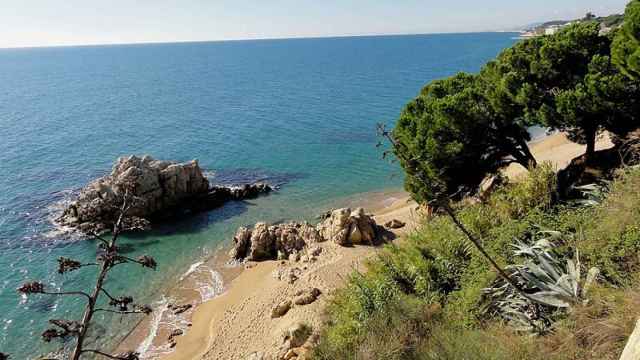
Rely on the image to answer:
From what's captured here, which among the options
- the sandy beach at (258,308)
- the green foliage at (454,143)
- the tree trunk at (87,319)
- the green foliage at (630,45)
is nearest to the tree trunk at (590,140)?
the sandy beach at (258,308)

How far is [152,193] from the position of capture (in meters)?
32.2

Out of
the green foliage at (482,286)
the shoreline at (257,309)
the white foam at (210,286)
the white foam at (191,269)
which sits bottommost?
the white foam at (210,286)

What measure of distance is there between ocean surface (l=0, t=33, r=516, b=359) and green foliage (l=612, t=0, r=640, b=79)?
34.4 ft

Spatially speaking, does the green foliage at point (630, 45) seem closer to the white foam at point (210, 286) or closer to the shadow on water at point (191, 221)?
the white foam at point (210, 286)

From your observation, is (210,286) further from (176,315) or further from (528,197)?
(528,197)

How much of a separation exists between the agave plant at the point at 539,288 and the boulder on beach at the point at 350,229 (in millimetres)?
14434

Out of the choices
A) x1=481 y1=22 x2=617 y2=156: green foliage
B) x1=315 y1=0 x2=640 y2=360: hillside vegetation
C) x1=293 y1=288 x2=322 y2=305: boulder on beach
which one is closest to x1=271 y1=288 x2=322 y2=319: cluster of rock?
x1=293 y1=288 x2=322 y2=305: boulder on beach

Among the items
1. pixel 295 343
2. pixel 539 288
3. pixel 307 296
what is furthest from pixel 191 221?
pixel 539 288

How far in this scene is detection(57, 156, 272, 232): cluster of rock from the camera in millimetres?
30938

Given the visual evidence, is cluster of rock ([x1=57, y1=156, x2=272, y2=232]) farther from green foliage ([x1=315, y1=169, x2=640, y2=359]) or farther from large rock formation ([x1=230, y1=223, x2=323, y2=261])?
green foliage ([x1=315, y1=169, x2=640, y2=359])

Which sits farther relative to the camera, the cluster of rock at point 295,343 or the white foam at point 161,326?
the white foam at point 161,326

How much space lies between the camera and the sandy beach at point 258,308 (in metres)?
17.7

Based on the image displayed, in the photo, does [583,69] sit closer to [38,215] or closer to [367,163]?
[367,163]

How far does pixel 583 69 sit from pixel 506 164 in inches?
197
